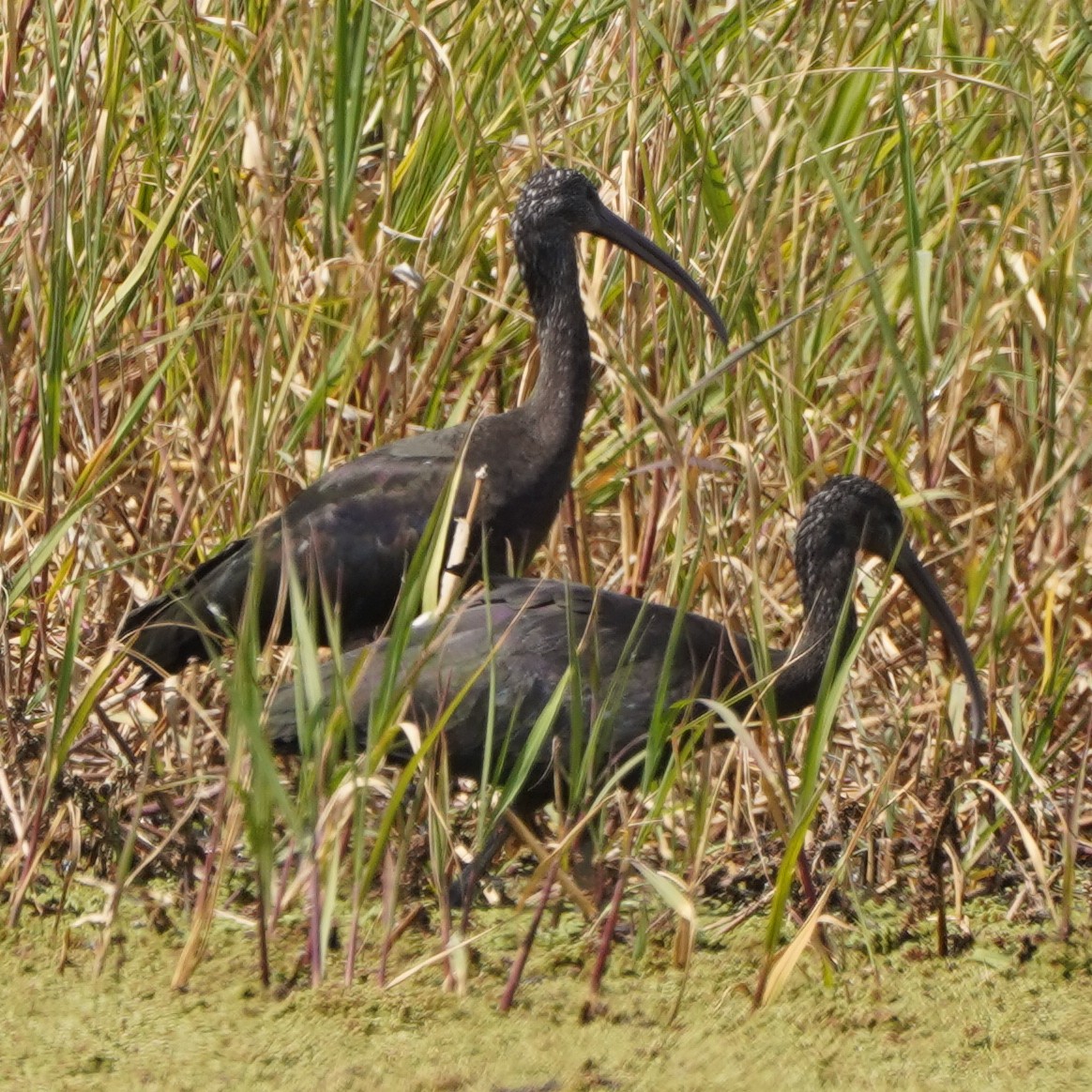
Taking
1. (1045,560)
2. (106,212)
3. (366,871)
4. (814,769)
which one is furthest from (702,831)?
(106,212)

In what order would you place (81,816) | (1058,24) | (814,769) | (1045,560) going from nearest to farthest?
(814,769)
(81,816)
(1045,560)
(1058,24)

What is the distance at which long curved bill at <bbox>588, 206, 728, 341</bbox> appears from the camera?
3.65m

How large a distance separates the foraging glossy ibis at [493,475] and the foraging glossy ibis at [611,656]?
39 cm

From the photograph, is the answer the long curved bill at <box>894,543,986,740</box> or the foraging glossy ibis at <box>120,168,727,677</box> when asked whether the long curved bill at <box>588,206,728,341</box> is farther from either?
the long curved bill at <box>894,543,986,740</box>

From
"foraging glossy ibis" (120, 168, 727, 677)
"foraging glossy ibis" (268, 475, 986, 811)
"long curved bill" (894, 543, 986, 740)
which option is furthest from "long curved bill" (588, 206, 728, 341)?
"long curved bill" (894, 543, 986, 740)

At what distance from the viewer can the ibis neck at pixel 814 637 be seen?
11.5ft

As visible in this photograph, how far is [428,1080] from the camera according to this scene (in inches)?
109

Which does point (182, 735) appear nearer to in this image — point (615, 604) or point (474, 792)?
point (474, 792)

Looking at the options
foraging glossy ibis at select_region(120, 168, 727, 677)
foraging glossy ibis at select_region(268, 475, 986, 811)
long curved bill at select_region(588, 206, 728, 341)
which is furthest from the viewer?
foraging glossy ibis at select_region(120, 168, 727, 677)

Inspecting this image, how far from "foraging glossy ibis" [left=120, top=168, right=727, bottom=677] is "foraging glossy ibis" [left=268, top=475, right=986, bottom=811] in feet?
1.27

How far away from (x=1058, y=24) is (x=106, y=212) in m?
2.18

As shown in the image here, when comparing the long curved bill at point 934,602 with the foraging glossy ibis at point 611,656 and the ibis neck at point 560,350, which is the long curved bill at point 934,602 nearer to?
the foraging glossy ibis at point 611,656

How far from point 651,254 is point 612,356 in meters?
0.32

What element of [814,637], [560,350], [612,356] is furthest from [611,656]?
[560,350]
